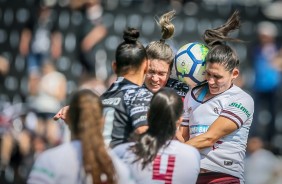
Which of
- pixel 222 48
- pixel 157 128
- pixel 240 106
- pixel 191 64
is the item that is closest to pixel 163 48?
pixel 191 64

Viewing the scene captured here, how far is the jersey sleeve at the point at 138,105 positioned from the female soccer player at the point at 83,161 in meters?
Result: 0.95

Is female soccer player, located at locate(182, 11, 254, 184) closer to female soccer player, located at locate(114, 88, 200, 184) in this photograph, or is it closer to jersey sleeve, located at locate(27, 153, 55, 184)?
female soccer player, located at locate(114, 88, 200, 184)

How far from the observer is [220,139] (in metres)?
7.76

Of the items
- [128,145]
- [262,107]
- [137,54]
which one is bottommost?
[262,107]

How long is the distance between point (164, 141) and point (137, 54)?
1009 mm

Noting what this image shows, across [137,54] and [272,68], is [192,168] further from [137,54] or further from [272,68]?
[272,68]

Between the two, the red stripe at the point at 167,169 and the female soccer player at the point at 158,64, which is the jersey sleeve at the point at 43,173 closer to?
the red stripe at the point at 167,169

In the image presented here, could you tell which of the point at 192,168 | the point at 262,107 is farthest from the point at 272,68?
the point at 192,168

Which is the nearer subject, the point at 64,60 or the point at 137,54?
the point at 137,54

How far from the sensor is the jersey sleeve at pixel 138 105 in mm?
7074

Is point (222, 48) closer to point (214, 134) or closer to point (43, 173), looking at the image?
point (214, 134)

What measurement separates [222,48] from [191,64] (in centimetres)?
39

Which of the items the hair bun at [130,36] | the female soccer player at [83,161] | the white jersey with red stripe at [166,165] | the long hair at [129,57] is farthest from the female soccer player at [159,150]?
the hair bun at [130,36]

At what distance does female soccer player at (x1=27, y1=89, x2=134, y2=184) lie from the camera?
6.06m
